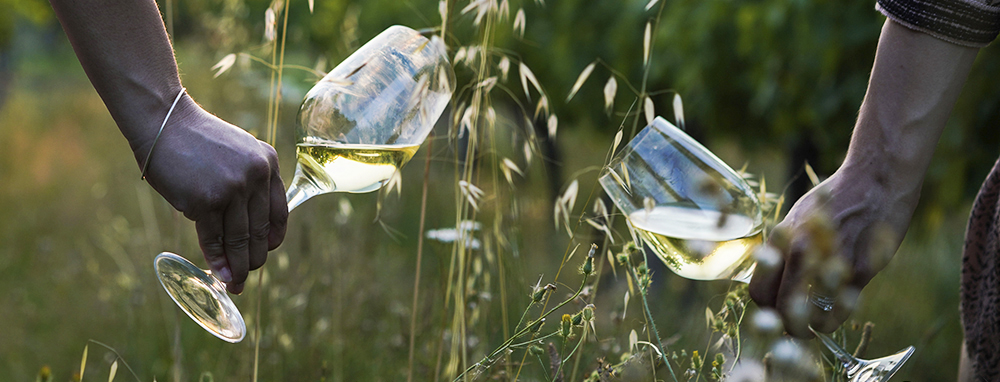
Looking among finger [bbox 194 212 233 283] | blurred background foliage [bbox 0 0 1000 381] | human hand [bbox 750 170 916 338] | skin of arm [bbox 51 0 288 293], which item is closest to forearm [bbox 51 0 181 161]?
skin of arm [bbox 51 0 288 293]

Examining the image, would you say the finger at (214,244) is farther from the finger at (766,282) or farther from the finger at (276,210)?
the finger at (766,282)

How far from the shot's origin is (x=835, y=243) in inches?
34.1

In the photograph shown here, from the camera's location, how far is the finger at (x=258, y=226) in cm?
86

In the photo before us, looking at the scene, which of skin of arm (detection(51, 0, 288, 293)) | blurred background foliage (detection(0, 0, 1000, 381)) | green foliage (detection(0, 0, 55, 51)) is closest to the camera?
skin of arm (detection(51, 0, 288, 293))

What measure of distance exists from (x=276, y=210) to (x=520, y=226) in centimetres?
90

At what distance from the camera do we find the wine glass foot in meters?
0.88

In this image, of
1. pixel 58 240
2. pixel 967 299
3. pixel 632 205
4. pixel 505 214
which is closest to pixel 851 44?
pixel 967 299

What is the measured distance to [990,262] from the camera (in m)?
1.16

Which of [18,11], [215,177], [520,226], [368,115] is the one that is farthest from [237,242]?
→ [18,11]

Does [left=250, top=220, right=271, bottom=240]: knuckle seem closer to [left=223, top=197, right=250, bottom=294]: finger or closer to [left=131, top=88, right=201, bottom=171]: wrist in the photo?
[left=223, top=197, right=250, bottom=294]: finger

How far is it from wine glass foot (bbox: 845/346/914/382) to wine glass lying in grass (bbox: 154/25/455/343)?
0.66 m

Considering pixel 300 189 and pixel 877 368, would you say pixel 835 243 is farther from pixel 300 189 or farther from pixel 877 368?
pixel 300 189

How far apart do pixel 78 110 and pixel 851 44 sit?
9.35 metres

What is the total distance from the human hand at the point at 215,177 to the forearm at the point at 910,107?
0.76 m
